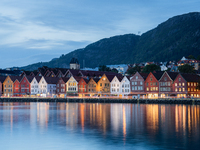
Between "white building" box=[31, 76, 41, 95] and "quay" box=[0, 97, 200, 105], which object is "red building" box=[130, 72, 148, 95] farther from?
"white building" box=[31, 76, 41, 95]

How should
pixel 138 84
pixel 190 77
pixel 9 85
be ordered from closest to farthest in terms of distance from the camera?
pixel 190 77
pixel 138 84
pixel 9 85

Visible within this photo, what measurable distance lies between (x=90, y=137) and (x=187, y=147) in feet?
36.5

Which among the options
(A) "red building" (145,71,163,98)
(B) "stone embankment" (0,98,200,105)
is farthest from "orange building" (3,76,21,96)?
(A) "red building" (145,71,163,98)

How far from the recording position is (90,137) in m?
34.9

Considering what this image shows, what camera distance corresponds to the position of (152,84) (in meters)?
124

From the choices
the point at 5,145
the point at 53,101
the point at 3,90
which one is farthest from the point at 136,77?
the point at 5,145

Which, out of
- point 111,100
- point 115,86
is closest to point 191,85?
point 111,100

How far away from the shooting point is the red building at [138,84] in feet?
414

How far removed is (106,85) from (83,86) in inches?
467

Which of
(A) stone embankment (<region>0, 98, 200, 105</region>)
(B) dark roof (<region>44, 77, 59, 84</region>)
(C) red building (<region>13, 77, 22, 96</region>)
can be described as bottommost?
(A) stone embankment (<region>0, 98, 200, 105</region>)

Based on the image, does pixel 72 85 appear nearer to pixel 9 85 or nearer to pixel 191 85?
pixel 9 85

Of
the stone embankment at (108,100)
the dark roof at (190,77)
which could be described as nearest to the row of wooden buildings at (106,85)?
the dark roof at (190,77)

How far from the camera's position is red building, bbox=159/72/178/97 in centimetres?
11906

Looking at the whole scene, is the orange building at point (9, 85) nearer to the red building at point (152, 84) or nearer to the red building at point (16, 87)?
the red building at point (16, 87)
